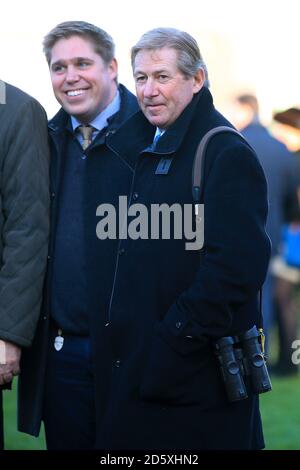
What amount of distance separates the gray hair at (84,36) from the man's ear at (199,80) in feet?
1.84

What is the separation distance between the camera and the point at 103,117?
4113 mm

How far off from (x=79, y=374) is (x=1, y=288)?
1.45 ft

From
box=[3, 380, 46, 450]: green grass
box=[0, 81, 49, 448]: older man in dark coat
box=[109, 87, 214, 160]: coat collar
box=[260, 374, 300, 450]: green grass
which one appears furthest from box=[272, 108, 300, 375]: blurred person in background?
box=[0, 81, 49, 448]: older man in dark coat

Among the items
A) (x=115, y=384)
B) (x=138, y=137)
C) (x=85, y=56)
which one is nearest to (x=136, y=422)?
(x=115, y=384)

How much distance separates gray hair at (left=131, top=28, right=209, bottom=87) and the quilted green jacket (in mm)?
598

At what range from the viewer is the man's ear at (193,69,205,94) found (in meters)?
3.73
